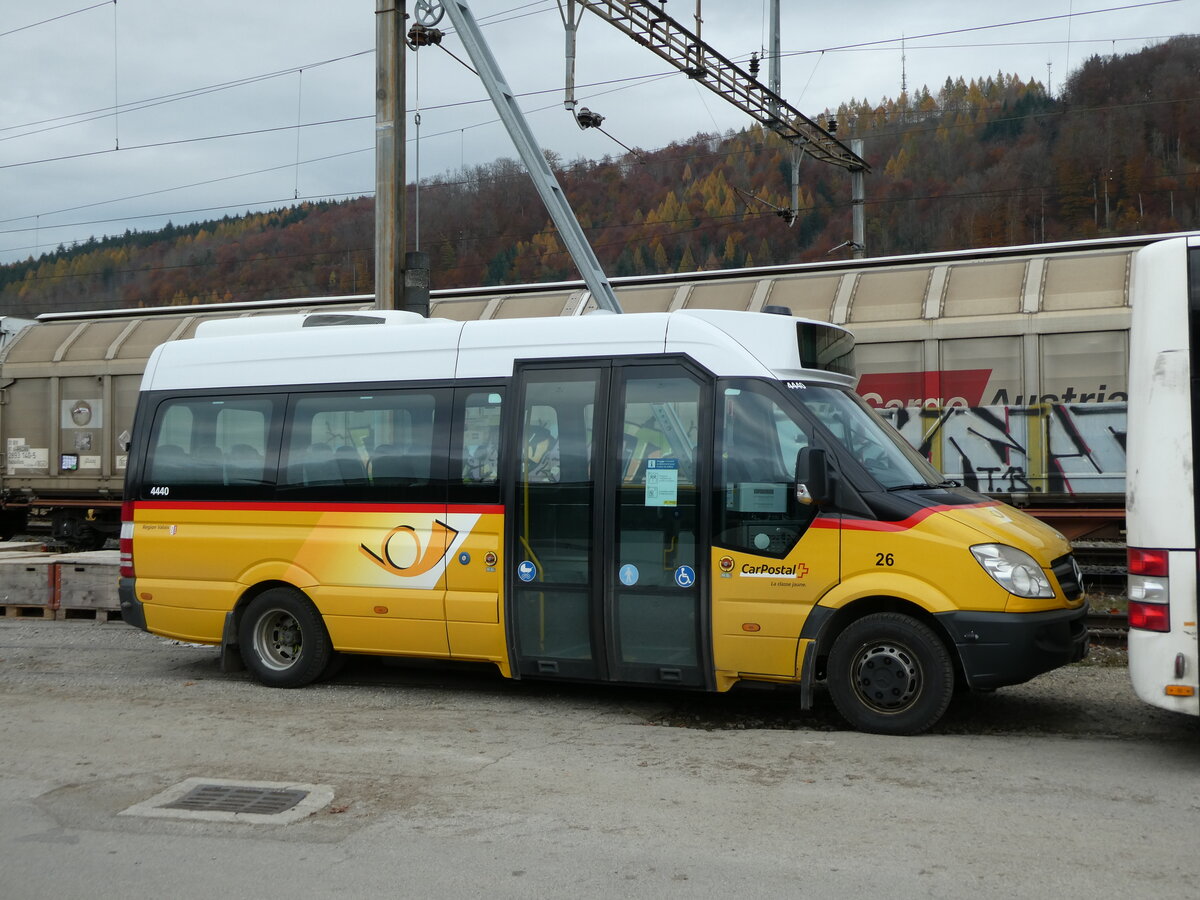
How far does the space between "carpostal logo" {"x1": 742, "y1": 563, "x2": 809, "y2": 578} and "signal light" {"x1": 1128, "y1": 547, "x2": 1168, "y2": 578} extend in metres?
1.83

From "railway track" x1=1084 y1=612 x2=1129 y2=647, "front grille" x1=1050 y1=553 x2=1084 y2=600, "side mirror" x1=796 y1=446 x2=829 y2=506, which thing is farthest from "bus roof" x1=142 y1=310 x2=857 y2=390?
"railway track" x1=1084 y1=612 x2=1129 y2=647

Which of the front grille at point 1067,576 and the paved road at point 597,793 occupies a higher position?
the front grille at point 1067,576

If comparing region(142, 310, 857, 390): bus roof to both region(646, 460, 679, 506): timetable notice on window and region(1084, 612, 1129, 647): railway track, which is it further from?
region(1084, 612, 1129, 647): railway track

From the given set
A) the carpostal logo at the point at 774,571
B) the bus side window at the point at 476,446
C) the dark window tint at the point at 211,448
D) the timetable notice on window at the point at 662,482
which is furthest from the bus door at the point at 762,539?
the dark window tint at the point at 211,448

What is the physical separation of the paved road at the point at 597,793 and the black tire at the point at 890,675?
0.15 m

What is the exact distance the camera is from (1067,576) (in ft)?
24.2

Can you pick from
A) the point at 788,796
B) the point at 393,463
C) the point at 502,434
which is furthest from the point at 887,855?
the point at 393,463

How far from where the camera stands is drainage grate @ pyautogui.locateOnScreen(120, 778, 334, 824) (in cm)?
569

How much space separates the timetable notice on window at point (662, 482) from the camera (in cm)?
777

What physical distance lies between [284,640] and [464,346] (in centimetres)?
271

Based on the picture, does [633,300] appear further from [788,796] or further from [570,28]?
[788,796]

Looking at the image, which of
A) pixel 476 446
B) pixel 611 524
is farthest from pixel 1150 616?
pixel 476 446

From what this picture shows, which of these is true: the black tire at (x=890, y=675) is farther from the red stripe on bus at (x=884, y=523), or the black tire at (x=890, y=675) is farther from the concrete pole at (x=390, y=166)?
the concrete pole at (x=390, y=166)

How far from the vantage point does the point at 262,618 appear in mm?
9273
